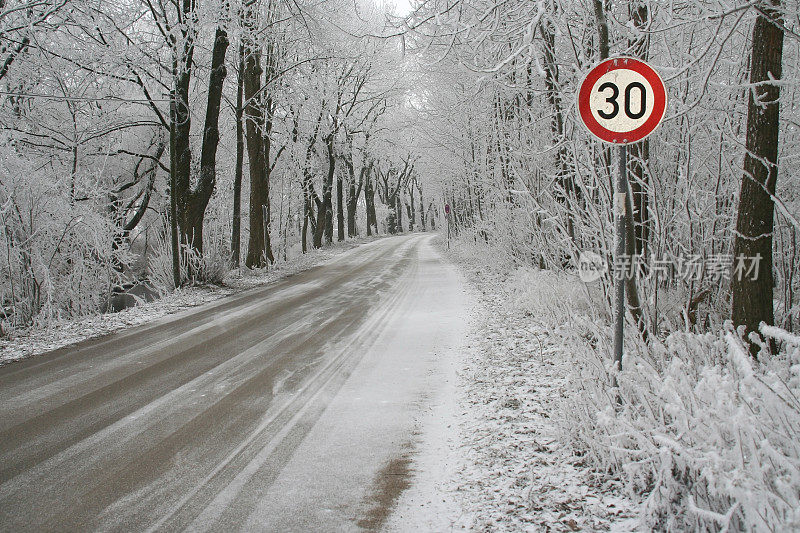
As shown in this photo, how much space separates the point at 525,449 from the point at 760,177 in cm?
313

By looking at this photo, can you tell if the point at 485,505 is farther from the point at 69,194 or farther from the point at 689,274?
the point at 69,194

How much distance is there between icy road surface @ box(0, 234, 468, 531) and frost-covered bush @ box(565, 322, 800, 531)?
5.12 ft

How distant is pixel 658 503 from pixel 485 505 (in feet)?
3.40

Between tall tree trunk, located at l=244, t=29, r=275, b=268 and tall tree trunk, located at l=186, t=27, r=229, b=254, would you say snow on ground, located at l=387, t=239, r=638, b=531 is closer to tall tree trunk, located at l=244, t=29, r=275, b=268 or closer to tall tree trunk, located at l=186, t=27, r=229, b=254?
tall tree trunk, located at l=186, t=27, r=229, b=254

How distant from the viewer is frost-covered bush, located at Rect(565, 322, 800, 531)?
247cm

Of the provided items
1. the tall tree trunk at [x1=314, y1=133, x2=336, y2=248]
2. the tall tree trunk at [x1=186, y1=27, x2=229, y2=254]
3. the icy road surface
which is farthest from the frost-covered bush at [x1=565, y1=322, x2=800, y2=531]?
the tall tree trunk at [x1=314, y1=133, x2=336, y2=248]

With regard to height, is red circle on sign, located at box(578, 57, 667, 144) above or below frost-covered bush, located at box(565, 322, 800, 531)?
above

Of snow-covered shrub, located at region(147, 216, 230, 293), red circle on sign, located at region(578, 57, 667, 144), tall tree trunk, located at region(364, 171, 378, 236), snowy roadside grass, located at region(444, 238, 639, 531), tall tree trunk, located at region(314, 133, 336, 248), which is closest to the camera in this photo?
snowy roadside grass, located at region(444, 238, 639, 531)

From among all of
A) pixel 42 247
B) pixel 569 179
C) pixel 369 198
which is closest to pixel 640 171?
pixel 569 179

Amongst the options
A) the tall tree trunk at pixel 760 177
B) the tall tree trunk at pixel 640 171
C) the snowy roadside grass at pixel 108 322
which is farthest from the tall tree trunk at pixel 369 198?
the tall tree trunk at pixel 760 177

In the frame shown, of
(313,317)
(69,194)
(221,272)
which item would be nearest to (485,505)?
(313,317)

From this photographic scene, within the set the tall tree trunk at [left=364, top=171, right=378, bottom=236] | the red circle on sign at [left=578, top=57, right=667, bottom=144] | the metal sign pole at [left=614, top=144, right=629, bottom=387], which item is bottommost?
the metal sign pole at [left=614, top=144, right=629, bottom=387]

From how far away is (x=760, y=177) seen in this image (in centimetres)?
457

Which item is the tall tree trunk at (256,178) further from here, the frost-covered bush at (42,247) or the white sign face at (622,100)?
the white sign face at (622,100)
